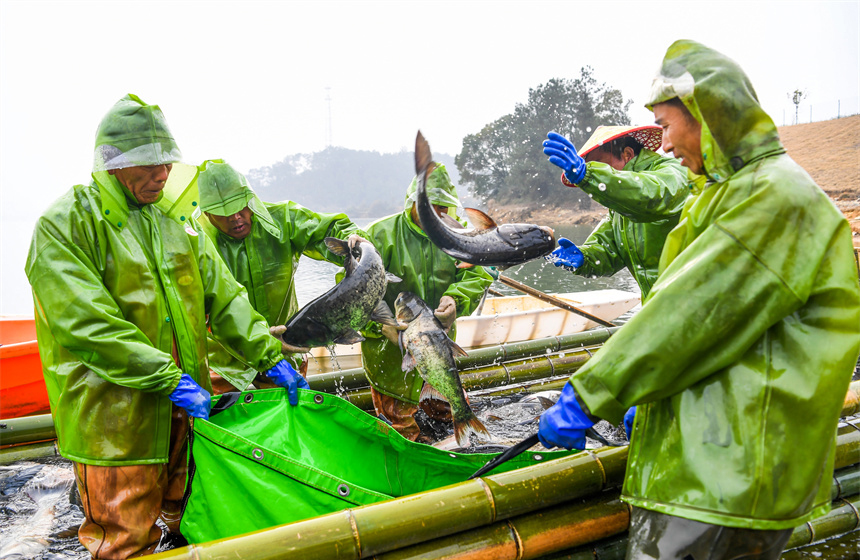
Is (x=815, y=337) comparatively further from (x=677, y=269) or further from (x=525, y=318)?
(x=525, y=318)

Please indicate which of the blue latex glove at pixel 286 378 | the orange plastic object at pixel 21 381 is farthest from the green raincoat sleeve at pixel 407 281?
the orange plastic object at pixel 21 381

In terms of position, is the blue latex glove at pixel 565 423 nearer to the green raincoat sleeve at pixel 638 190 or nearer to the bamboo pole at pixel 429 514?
the bamboo pole at pixel 429 514

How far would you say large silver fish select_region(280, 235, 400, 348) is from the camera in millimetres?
3912

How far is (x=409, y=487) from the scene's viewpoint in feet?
9.84

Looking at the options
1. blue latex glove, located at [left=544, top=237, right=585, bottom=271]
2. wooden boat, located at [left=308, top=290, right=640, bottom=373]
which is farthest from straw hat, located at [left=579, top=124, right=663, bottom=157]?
wooden boat, located at [left=308, top=290, right=640, bottom=373]

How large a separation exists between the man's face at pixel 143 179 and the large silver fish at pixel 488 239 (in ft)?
4.81

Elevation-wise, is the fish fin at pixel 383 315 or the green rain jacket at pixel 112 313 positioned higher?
the green rain jacket at pixel 112 313

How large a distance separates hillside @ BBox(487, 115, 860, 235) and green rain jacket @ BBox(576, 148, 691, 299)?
791 inches

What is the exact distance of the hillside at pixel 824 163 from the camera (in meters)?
26.6

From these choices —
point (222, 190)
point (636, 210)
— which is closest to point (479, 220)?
point (636, 210)

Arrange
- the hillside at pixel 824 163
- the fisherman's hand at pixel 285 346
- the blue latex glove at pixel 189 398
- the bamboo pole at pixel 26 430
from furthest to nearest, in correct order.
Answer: the hillside at pixel 824 163 < the bamboo pole at pixel 26 430 < the fisherman's hand at pixel 285 346 < the blue latex glove at pixel 189 398

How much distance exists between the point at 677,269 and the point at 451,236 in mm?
1951

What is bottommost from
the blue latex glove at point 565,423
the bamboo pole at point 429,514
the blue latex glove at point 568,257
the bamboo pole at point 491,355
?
the bamboo pole at point 491,355

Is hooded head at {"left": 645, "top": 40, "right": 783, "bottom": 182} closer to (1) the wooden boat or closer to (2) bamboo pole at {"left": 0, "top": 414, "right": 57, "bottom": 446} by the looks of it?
(2) bamboo pole at {"left": 0, "top": 414, "right": 57, "bottom": 446}
